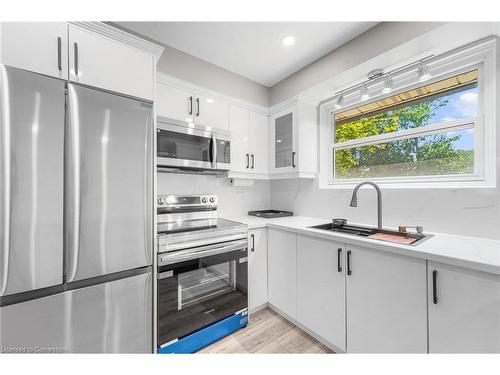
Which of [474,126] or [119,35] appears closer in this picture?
[119,35]

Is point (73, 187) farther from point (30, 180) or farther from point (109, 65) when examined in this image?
point (109, 65)

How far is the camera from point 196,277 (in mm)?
1646

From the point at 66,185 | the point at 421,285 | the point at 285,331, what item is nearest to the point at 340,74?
the point at 421,285

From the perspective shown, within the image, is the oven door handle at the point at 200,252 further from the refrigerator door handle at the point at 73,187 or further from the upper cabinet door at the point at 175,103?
the upper cabinet door at the point at 175,103

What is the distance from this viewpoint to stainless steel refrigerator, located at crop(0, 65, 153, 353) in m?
1.01

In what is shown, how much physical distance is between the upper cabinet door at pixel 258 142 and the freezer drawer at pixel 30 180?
1658 millimetres

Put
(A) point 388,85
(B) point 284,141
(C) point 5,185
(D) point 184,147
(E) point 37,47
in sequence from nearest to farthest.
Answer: (C) point 5,185 → (E) point 37,47 → (A) point 388,85 → (D) point 184,147 → (B) point 284,141

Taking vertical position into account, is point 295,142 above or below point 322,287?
above

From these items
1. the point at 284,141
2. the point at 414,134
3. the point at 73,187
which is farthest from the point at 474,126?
the point at 73,187

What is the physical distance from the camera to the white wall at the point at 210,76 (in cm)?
200

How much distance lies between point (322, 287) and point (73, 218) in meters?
1.68
